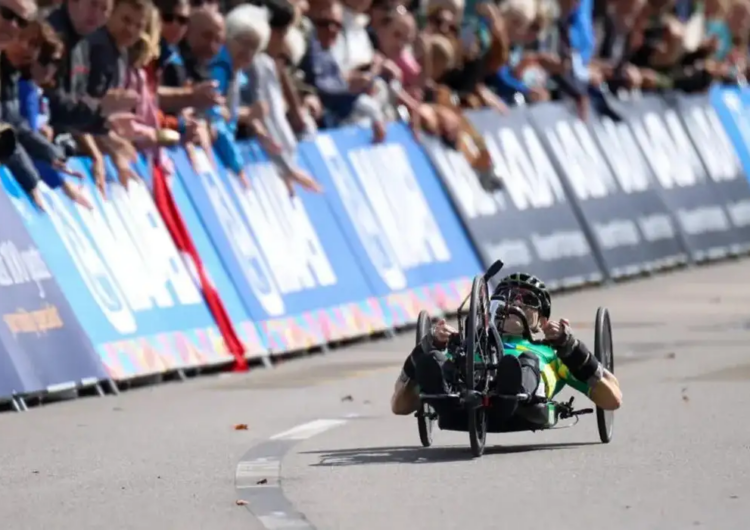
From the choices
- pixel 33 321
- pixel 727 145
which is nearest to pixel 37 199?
pixel 33 321

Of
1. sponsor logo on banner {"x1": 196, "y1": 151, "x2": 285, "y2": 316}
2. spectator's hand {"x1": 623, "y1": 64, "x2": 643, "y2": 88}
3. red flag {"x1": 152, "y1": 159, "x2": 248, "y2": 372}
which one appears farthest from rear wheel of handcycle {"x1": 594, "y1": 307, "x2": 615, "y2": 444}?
spectator's hand {"x1": 623, "y1": 64, "x2": 643, "y2": 88}

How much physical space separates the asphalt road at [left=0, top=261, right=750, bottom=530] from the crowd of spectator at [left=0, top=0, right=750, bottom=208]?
5.87ft

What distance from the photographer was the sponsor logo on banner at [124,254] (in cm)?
1450

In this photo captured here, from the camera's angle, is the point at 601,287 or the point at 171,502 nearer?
the point at 171,502

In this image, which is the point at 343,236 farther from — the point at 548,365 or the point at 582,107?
the point at 548,365

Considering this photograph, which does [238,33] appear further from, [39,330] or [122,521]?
[122,521]

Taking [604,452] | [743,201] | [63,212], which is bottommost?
[743,201]

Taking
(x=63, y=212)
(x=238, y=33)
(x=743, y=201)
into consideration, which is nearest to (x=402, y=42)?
(x=238, y=33)

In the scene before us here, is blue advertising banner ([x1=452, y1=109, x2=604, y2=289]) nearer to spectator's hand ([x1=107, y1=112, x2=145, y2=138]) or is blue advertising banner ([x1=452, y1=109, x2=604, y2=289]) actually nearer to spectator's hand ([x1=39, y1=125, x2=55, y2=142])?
spectator's hand ([x1=107, y1=112, x2=145, y2=138])

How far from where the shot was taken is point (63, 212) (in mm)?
14523

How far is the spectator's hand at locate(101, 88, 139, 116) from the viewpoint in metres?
15.2

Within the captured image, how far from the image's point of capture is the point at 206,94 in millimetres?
16344

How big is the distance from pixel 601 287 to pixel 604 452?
12121mm

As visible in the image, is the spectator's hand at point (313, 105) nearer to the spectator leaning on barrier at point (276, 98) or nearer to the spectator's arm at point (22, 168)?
the spectator leaning on barrier at point (276, 98)
